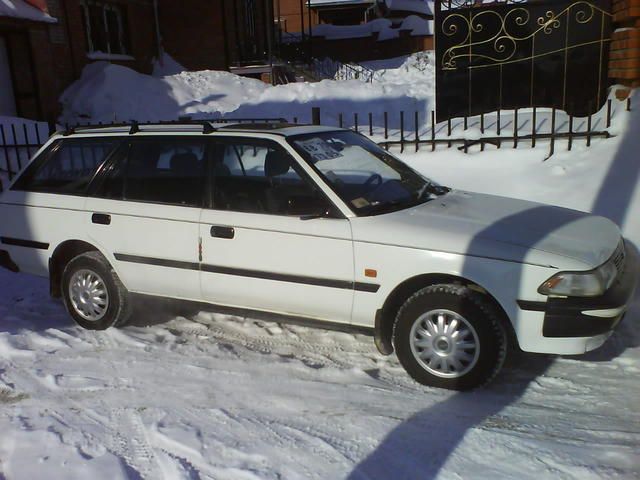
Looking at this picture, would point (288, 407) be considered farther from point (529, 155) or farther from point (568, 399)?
A: point (529, 155)

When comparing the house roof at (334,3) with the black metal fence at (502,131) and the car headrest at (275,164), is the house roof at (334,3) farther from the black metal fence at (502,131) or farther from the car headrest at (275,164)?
the car headrest at (275,164)

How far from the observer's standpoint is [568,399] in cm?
368

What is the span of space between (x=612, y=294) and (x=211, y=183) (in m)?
2.79

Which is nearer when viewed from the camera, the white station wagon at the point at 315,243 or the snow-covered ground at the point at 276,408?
the snow-covered ground at the point at 276,408

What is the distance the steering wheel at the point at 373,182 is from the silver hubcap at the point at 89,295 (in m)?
2.31

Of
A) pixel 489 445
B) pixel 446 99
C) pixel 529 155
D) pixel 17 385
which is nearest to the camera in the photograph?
pixel 489 445

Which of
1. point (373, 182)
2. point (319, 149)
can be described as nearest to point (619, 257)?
point (373, 182)

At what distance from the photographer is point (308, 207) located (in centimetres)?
407

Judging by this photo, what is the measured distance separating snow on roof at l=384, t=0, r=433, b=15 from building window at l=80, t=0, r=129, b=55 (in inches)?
1067

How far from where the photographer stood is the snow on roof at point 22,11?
12.8 meters

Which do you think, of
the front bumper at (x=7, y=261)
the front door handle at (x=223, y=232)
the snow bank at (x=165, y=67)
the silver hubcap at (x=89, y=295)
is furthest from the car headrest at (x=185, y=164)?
the snow bank at (x=165, y=67)

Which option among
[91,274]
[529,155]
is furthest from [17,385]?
[529,155]

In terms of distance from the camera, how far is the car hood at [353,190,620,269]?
3.59 meters

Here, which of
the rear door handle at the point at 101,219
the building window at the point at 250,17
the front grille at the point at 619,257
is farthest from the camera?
the building window at the point at 250,17
